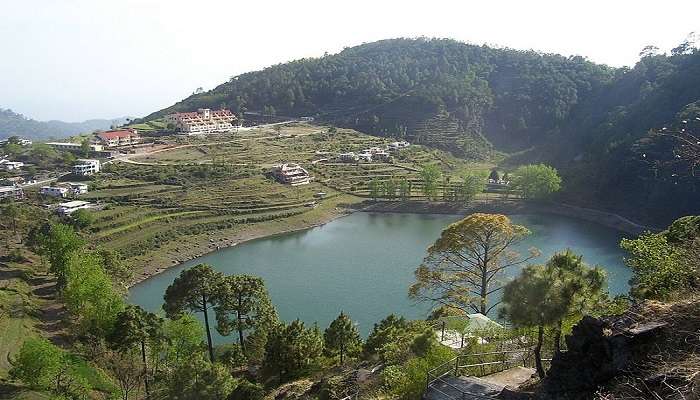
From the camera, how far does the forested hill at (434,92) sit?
68.9m

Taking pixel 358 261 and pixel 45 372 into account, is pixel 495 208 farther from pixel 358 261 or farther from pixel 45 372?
pixel 45 372

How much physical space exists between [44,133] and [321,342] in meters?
176

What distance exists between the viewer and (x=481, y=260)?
16328 millimetres

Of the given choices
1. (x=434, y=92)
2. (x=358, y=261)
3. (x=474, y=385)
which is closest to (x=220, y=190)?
(x=358, y=261)

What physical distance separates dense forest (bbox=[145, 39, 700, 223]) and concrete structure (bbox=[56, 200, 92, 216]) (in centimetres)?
3659

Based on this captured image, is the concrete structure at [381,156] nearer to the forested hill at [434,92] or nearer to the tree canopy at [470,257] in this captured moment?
the forested hill at [434,92]

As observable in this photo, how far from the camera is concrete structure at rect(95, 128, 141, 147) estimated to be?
189 feet

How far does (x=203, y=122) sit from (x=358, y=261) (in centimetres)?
4570

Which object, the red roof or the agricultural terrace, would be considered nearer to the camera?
the agricultural terrace

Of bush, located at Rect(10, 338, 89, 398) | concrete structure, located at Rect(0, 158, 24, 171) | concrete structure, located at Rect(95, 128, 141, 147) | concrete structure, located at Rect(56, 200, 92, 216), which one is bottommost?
bush, located at Rect(10, 338, 89, 398)

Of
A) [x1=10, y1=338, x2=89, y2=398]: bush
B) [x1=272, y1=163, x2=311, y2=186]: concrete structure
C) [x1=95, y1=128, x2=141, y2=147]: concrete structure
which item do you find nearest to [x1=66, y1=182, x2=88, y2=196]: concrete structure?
[x1=272, y1=163, x2=311, y2=186]: concrete structure

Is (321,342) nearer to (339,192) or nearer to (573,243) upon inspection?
(573,243)

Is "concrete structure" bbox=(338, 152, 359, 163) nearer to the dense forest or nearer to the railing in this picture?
the dense forest

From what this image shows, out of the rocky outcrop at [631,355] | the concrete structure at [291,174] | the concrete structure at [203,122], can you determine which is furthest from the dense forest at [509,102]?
the rocky outcrop at [631,355]
